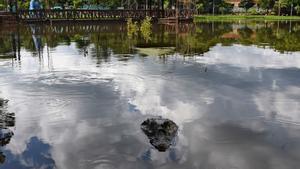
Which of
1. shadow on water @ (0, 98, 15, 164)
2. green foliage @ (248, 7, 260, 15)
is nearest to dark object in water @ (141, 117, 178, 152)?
shadow on water @ (0, 98, 15, 164)

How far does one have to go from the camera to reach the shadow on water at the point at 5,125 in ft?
25.9

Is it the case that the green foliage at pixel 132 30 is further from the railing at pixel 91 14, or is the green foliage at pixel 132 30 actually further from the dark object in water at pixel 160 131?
the dark object in water at pixel 160 131

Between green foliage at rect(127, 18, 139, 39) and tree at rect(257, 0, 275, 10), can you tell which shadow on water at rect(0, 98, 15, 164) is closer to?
green foliage at rect(127, 18, 139, 39)

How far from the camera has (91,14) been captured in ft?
163

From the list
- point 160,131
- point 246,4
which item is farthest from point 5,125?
point 246,4

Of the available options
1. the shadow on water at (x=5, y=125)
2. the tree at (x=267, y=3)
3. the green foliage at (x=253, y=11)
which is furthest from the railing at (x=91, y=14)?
the shadow on water at (x=5, y=125)

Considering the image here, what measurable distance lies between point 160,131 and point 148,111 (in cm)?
179

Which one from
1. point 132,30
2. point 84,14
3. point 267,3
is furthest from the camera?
point 267,3

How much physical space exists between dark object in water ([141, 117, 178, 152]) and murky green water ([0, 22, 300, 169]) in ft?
0.14

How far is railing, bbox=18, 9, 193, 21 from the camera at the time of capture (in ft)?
153

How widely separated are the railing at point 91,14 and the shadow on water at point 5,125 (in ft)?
126

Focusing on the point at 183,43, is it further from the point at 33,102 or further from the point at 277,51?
the point at 33,102

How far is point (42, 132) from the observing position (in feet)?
27.9

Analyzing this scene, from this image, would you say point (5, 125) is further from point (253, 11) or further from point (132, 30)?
point (253, 11)
